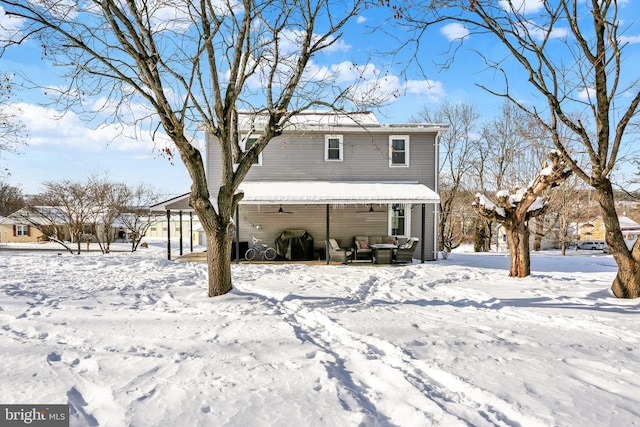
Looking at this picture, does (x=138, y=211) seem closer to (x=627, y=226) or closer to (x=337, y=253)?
(x=337, y=253)

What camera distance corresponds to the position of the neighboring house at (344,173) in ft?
42.0

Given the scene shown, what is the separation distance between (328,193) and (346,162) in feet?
7.60

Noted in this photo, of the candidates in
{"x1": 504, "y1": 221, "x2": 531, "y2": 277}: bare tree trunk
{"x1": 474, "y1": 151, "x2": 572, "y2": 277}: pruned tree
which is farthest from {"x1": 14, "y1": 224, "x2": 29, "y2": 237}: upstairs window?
{"x1": 504, "y1": 221, "x2": 531, "y2": 277}: bare tree trunk

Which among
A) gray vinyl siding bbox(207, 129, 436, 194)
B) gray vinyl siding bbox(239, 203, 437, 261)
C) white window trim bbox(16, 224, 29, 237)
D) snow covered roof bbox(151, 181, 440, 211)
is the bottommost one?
white window trim bbox(16, 224, 29, 237)

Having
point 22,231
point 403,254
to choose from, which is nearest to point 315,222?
point 403,254

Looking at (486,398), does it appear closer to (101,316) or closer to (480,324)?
(480,324)

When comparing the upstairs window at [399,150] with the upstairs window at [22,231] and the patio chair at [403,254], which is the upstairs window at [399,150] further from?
the upstairs window at [22,231]

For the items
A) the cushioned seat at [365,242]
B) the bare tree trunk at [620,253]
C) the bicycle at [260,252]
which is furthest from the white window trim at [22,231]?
the bare tree trunk at [620,253]

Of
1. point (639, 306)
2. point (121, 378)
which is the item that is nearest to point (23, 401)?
point (121, 378)

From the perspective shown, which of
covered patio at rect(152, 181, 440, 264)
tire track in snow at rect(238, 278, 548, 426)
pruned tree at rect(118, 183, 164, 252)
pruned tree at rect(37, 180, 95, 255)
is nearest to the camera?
tire track in snow at rect(238, 278, 548, 426)

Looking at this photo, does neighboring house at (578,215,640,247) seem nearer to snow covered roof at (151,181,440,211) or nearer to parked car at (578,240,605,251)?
parked car at (578,240,605,251)

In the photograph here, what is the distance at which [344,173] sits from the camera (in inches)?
512

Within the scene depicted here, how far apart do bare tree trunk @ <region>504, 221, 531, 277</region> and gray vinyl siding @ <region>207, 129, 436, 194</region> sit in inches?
192

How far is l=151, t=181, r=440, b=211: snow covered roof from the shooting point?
35.8ft
